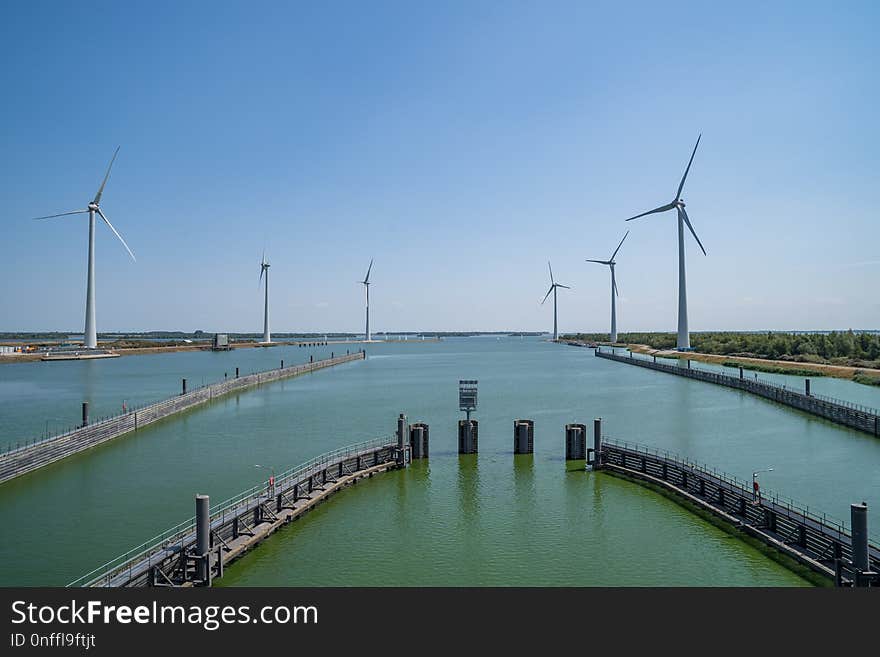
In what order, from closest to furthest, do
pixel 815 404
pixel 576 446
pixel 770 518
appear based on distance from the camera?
pixel 770 518 → pixel 576 446 → pixel 815 404

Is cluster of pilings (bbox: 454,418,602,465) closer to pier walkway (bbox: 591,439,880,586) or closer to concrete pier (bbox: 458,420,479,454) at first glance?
concrete pier (bbox: 458,420,479,454)

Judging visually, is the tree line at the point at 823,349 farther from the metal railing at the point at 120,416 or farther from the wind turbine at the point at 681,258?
the metal railing at the point at 120,416

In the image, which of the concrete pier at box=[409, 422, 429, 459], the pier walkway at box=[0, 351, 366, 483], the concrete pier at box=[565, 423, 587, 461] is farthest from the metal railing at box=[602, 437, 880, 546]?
the pier walkway at box=[0, 351, 366, 483]

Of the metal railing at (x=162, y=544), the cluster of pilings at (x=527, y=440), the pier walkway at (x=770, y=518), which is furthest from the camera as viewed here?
the cluster of pilings at (x=527, y=440)

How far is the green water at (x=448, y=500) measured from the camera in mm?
19719

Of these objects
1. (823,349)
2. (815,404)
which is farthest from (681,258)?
(815,404)

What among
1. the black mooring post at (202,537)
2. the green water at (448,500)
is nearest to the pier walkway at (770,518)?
the green water at (448,500)

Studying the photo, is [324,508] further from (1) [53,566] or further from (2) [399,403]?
(2) [399,403]

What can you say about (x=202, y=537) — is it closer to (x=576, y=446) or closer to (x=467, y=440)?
(x=467, y=440)

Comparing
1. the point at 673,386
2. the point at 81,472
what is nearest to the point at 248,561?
the point at 81,472

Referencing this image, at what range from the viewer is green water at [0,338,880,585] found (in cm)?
1972

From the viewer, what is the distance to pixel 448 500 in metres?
27.6

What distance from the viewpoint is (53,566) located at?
20.2m

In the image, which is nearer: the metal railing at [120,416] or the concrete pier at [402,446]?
the concrete pier at [402,446]
